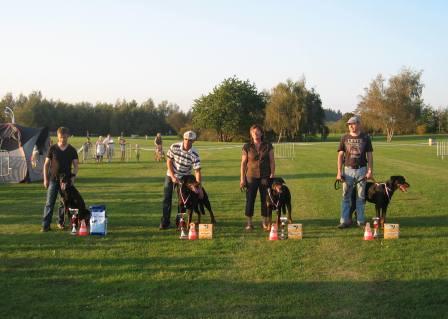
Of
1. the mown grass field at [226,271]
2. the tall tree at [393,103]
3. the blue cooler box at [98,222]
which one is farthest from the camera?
the tall tree at [393,103]

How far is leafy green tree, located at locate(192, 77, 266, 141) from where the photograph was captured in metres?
74.5

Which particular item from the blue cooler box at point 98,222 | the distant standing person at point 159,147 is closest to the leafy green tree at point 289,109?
the distant standing person at point 159,147

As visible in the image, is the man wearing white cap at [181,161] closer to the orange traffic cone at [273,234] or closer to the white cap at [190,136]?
the white cap at [190,136]

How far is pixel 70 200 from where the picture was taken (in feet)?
28.0

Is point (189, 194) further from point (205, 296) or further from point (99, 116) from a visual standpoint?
point (99, 116)

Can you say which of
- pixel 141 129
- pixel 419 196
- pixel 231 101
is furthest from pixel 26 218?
pixel 141 129

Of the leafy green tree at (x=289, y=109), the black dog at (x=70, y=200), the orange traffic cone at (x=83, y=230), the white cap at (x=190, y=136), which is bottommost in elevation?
the orange traffic cone at (x=83, y=230)

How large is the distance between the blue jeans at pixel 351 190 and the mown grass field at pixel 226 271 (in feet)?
1.02

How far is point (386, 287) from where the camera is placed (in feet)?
17.8

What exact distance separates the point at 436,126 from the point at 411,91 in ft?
81.2

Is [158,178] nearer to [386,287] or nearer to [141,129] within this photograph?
[386,287]

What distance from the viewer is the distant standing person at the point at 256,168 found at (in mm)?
8438

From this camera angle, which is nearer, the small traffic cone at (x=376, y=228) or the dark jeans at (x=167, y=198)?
the small traffic cone at (x=376, y=228)

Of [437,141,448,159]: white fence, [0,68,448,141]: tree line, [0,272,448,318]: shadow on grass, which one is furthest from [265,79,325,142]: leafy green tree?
[0,272,448,318]: shadow on grass
